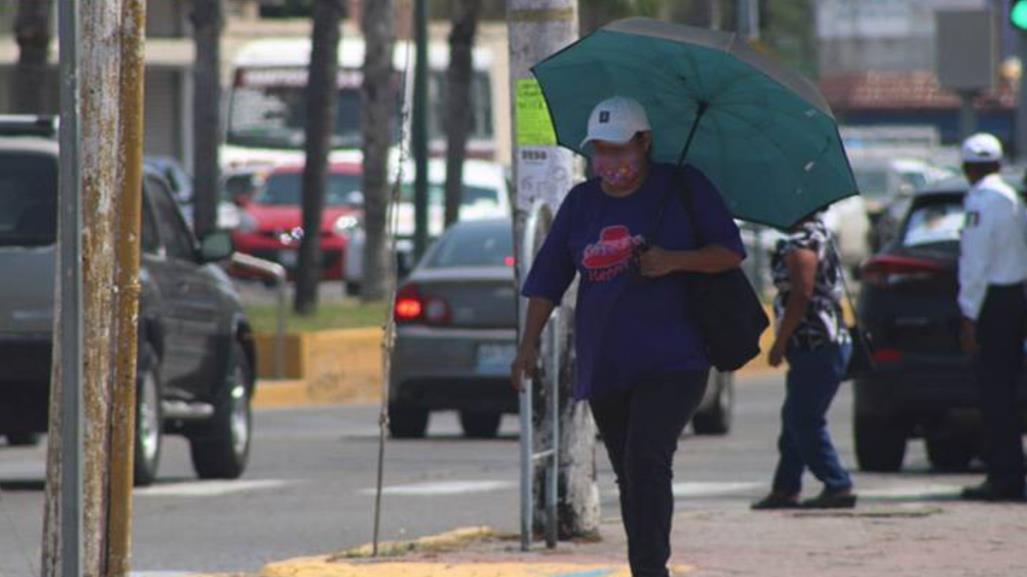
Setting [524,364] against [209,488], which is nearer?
[524,364]

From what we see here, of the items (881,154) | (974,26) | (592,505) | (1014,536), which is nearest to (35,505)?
(592,505)

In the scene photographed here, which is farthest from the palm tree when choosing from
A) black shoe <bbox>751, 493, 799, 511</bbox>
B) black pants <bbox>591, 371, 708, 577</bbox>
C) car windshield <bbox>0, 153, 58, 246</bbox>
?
black pants <bbox>591, 371, 708, 577</bbox>

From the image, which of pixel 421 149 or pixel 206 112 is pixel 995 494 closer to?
pixel 206 112

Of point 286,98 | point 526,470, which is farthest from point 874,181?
point 526,470

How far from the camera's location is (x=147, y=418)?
15109 millimetres

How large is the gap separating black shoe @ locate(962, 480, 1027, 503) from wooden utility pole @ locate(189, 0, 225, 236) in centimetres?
1532

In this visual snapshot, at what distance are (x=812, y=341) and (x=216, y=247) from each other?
13.8 feet

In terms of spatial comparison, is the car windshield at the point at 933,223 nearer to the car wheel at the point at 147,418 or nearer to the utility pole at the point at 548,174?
the car wheel at the point at 147,418

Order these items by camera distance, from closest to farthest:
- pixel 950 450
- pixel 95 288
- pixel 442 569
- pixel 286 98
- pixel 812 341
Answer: pixel 95 288, pixel 442 569, pixel 812 341, pixel 950 450, pixel 286 98

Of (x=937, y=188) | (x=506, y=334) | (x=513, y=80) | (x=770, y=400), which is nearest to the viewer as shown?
(x=513, y=80)

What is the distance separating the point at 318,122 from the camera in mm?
28516

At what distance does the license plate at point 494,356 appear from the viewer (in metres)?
18.8

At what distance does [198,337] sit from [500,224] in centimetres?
441

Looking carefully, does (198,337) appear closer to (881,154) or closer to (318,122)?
(318,122)
